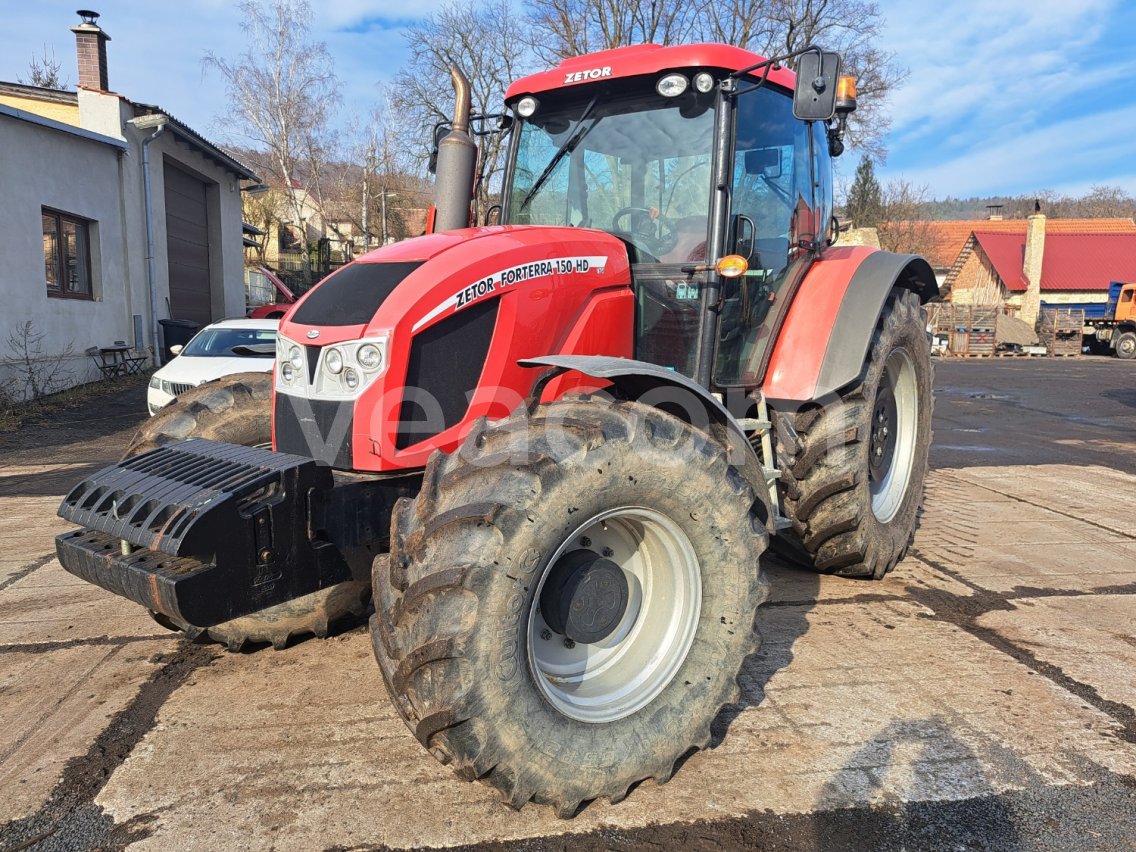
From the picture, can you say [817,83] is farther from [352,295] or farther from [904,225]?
[904,225]

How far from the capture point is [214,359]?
30.8 feet

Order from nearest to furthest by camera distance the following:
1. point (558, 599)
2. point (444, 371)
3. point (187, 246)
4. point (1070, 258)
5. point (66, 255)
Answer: point (558, 599)
point (444, 371)
point (66, 255)
point (187, 246)
point (1070, 258)

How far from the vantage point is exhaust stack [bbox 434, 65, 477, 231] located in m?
3.91

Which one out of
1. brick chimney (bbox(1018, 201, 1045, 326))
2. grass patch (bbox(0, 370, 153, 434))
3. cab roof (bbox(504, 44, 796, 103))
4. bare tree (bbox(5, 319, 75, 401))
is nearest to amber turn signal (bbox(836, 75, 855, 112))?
cab roof (bbox(504, 44, 796, 103))

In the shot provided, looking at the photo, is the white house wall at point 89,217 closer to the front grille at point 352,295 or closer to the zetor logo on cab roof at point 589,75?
the front grille at point 352,295

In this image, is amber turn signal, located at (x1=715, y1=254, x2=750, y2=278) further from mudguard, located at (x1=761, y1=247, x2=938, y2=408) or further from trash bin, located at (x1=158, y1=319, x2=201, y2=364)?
trash bin, located at (x1=158, y1=319, x2=201, y2=364)

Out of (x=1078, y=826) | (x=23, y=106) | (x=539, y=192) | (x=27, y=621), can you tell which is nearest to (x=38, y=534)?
(x=27, y=621)

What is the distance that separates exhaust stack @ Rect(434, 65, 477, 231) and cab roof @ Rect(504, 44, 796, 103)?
254 mm

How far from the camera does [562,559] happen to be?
2.55 m

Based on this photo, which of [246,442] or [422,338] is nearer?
[422,338]

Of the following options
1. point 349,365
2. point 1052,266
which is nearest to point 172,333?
point 349,365

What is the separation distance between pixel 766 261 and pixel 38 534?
4.94 m

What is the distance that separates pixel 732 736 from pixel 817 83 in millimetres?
2444

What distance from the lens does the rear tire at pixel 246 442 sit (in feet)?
11.0
